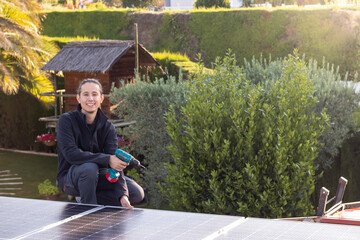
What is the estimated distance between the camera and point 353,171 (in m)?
10.8

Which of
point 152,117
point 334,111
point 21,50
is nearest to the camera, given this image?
point 334,111

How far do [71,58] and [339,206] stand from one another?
10240 millimetres

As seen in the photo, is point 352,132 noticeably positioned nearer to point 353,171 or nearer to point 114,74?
point 353,171

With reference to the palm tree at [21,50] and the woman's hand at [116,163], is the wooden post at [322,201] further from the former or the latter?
the palm tree at [21,50]

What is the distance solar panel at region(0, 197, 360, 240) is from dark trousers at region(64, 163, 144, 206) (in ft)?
3.28

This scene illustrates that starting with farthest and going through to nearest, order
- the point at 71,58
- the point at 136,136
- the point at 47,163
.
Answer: the point at 47,163 < the point at 71,58 < the point at 136,136

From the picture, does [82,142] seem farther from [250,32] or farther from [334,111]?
[250,32]

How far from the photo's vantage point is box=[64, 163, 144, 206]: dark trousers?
5480 millimetres

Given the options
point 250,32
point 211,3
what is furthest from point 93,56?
point 211,3

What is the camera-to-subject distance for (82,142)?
19.3 feet

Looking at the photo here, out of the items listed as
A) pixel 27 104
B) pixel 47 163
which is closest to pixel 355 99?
pixel 47 163

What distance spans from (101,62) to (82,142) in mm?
9609

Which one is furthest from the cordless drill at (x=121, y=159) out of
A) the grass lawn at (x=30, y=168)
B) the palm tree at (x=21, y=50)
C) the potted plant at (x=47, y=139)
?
the potted plant at (x=47, y=139)

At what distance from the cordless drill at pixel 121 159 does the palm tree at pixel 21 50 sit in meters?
11.5
